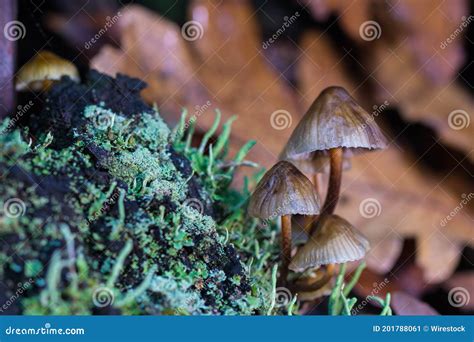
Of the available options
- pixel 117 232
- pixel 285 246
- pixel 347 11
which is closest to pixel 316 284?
pixel 285 246

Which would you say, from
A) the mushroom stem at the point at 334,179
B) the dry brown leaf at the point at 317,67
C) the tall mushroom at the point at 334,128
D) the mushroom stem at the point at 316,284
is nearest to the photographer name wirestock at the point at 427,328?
the mushroom stem at the point at 316,284

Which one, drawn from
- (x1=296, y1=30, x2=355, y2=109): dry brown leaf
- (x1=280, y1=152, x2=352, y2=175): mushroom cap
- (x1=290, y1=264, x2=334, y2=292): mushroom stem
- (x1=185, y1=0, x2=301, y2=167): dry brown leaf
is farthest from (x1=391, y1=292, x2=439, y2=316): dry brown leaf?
(x1=296, y1=30, x2=355, y2=109): dry brown leaf

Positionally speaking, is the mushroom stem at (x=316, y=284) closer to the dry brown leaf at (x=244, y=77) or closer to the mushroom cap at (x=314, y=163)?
the mushroom cap at (x=314, y=163)

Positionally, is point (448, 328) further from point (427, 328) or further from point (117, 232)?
point (117, 232)

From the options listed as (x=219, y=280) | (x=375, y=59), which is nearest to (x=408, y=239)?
(x=375, y=59)

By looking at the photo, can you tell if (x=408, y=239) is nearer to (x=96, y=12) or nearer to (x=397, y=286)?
(x=397, y=286)

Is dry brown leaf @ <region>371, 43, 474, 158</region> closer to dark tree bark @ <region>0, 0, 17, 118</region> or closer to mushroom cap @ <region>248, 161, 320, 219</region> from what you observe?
Answer: mushroom cap @ <region>248, 161, 320, 219</region>
